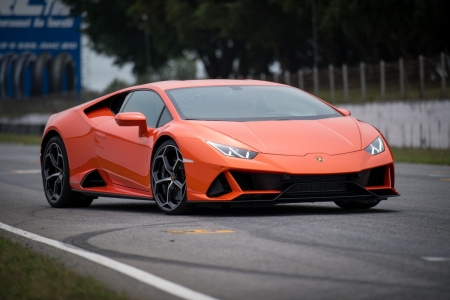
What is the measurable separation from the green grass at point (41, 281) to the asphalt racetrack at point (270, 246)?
5.1 inches

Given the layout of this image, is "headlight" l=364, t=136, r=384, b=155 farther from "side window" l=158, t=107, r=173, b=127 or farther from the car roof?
"side window" l=158, t=107, r=173, b=127

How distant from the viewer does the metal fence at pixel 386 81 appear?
25.5 meters

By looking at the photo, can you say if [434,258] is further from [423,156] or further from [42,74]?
[42,74]

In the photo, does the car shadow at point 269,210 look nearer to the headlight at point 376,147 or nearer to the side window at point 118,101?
the headlight at point 376,147

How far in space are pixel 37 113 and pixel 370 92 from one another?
36053 mm

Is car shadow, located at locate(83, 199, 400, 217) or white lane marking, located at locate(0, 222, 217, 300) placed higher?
white lane marking, located at locate(0, 222, 217, 300)

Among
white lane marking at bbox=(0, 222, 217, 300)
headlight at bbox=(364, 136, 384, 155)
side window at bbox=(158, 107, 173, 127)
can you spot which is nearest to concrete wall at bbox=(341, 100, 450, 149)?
headlight at bbox=(364, 136, 384, 155)

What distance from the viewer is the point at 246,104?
31.9 ft

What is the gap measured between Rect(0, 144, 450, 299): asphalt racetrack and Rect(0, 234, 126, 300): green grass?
0.42 feet

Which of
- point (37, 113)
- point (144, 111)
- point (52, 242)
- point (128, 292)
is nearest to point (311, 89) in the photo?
point (144, 111)

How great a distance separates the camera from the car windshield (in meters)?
9.45

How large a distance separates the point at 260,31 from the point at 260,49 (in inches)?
375

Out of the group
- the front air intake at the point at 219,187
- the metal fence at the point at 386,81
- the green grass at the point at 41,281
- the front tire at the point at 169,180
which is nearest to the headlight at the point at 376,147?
the front air intake at the point at 219,187

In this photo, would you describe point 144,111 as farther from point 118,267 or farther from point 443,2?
point 443,2
